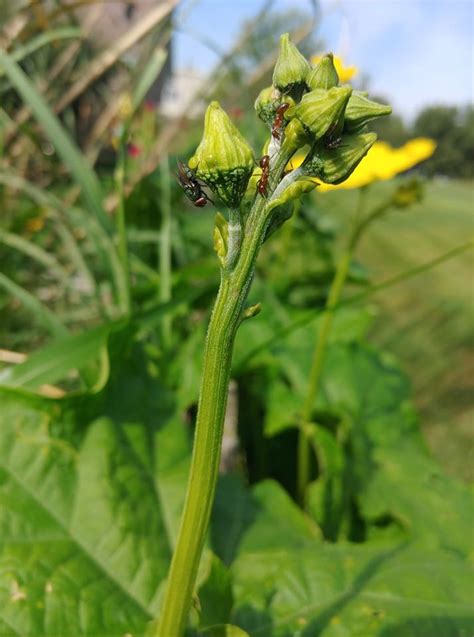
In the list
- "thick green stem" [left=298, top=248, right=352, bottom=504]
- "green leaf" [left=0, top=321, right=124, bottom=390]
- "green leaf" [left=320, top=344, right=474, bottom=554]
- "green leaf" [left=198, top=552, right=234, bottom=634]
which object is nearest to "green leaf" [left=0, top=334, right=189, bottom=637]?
"green leaf" [left=0, top=321, right=124, bottom=390]

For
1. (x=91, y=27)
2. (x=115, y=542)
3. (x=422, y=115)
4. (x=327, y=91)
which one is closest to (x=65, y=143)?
(x=115, y=542)

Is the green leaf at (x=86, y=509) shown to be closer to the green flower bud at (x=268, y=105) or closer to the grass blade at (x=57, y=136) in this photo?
the grass blade at (x=57, y=136)

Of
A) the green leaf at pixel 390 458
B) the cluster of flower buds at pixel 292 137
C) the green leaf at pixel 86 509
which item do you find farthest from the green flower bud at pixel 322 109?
the green leaf at pixel 390 458

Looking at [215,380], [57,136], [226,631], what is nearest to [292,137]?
[215,380]

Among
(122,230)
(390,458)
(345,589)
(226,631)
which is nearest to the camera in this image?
(226,631)

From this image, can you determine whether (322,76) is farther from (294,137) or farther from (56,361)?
(56,361)

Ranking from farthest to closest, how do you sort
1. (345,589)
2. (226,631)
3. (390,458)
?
(390,458), (345,589), (226,631)

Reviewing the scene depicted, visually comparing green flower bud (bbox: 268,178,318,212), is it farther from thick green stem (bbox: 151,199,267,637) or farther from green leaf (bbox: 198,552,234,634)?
green leaf (bbox: 198,552,234,634)

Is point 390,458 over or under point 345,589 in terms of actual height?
over
